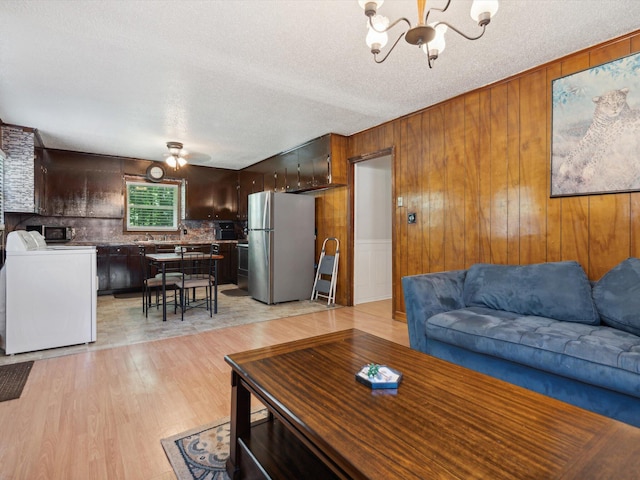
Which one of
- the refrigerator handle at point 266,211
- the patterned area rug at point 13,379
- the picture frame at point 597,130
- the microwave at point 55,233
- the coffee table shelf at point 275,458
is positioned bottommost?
the patterned area rug at point 13,379

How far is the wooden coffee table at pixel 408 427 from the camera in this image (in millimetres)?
854

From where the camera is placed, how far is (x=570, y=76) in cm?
270

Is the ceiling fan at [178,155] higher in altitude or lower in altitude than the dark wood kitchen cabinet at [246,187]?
higher

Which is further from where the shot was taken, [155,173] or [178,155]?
[155,173]

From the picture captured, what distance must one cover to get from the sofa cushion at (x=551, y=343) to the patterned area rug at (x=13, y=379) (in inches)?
117

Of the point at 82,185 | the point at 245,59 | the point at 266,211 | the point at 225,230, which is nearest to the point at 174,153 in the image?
the point at 82,185

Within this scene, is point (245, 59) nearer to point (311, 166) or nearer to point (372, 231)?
point (311, 166)

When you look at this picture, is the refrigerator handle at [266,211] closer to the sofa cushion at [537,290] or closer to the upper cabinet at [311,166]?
the upper cabinet at [311,166]

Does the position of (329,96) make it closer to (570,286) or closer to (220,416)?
(570,286)

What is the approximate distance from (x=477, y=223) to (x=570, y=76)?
1.43m

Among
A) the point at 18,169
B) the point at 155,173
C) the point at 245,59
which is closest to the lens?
the point at 245,59

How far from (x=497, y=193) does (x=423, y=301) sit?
4.71ft

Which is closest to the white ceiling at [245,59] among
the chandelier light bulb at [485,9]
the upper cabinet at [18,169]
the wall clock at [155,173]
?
the upper cabinet at [18,169]

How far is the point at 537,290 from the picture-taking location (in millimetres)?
2453
